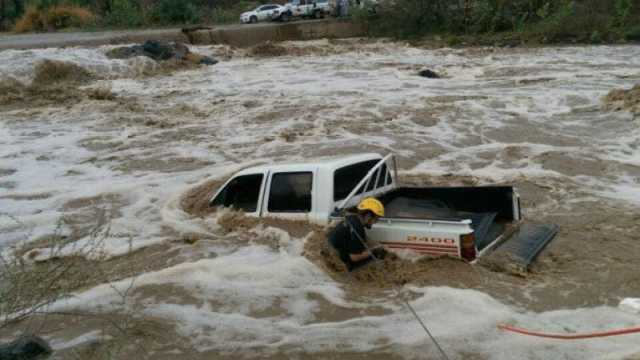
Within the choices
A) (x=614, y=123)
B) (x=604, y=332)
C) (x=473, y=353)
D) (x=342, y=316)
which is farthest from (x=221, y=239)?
(x=614, y=123)

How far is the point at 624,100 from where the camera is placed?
17344 mm

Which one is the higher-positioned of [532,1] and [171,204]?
[532,1]

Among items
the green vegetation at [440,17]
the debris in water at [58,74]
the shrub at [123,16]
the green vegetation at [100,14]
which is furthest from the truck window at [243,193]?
the shrub at [123,16]

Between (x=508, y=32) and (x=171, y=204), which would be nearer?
(x=171, y=204)

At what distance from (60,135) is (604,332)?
14186mm

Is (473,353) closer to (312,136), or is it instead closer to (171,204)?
(171,204)

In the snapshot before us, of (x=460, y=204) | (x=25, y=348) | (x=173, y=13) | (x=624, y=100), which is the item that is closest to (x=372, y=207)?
(x=460, y=204)

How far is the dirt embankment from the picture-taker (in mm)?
16688

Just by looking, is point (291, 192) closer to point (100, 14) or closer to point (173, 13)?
point (173, 13)

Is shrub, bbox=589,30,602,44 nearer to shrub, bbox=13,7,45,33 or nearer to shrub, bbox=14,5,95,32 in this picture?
shrub, bbox=14,5,95,32

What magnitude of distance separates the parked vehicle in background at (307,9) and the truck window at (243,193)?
117ft

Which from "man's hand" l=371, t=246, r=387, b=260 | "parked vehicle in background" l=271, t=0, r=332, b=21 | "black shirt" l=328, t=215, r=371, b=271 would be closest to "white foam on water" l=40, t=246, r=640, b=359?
"black shirt" l=328, t=215, r=371, b=271

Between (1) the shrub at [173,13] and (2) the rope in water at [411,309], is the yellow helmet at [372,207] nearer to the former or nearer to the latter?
(2) the rope in water at [411,309]

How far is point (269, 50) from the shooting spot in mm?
32906
